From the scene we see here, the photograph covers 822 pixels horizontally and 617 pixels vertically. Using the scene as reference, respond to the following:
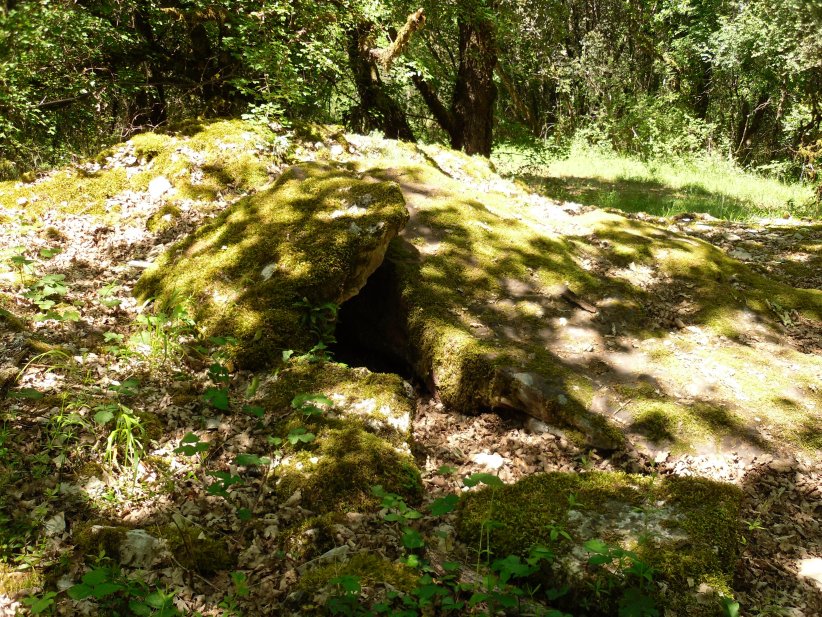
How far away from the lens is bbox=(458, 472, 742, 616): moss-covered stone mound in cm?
239

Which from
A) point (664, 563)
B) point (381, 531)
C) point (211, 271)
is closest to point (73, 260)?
point (211, 271)

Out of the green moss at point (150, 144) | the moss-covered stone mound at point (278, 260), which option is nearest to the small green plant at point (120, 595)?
the moss-covered stone mound at point (278, 260)

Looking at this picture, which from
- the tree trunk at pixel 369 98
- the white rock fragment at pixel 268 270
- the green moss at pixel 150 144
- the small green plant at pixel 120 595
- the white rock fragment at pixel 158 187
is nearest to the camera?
the small green plant at pixel 120 595

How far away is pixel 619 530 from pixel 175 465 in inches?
100

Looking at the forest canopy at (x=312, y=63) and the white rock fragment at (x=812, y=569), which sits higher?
the forest canopy at (x=312, y=63)

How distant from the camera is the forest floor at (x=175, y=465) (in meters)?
2.41

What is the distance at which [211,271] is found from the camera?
14.6 ft

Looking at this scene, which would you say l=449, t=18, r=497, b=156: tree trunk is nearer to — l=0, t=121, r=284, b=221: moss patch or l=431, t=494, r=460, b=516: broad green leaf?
l=0, t=121, r=284, b=221: moss patch

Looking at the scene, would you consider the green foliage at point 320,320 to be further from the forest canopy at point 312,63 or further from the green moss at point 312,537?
the forest canopy at point 312,63

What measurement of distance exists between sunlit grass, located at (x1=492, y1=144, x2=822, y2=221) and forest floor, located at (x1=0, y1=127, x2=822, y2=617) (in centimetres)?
545

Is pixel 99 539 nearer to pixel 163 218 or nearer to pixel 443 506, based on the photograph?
pixel 443 506

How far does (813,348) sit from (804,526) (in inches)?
84.9

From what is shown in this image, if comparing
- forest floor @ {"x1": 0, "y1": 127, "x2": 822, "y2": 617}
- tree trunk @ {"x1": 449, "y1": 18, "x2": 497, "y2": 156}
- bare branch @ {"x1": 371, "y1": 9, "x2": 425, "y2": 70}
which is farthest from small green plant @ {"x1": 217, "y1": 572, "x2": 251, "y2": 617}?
tree trunk @ {"x1": 449, "y1": 18, "x2": 497, "y2": 156}

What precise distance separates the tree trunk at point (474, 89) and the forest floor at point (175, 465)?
7004 millimetres
